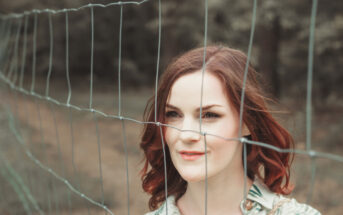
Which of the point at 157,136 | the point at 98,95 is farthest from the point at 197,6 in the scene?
the point at 157,136

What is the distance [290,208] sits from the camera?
125cm

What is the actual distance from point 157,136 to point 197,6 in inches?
350

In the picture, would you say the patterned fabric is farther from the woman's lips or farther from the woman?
the woman's lips

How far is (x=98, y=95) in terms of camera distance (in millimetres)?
12070

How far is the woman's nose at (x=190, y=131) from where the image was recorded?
1179 millimetres

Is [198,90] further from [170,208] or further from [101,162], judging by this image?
[101,162]

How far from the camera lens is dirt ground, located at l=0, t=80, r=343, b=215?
13.2 ft

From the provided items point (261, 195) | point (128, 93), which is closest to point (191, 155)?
point (261, 195)

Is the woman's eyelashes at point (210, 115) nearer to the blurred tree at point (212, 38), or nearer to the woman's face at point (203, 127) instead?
the woman's face at point (203, 127)

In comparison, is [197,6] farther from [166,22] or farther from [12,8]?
[12,8]

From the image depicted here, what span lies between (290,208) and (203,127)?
14.6 inches

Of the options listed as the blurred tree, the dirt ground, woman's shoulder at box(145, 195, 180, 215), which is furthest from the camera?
the blurred tree

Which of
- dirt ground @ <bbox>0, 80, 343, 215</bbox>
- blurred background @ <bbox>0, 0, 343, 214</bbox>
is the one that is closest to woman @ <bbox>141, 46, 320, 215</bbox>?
blurred background @ <bbox>0, 0, 343, 214</bbox>

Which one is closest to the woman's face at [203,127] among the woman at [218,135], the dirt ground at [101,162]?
the woman at [218,135]
